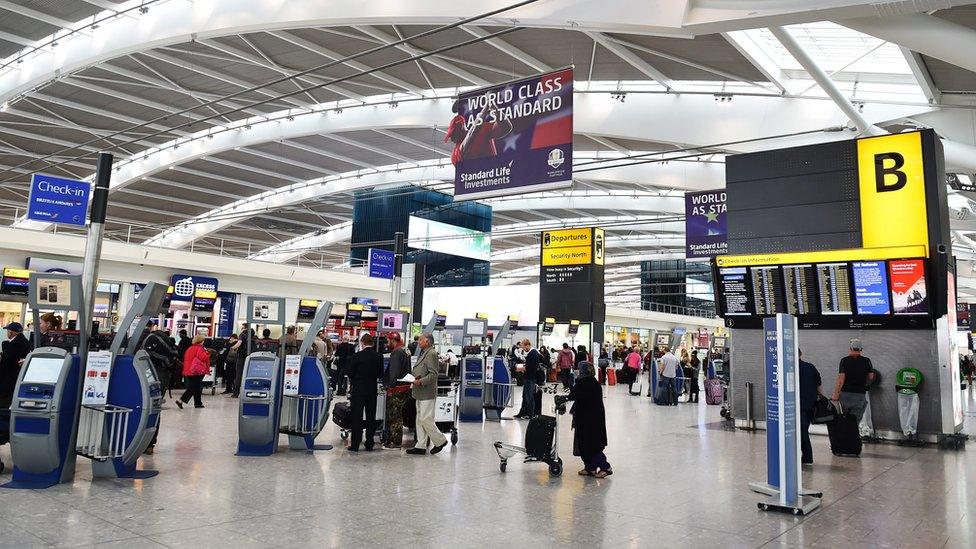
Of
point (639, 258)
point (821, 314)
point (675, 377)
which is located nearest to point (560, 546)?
point (821, 314)

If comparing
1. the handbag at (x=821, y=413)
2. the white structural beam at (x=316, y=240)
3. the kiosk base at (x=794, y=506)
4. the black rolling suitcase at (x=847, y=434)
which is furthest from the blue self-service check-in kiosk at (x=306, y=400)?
the white structural beam at (x=316, y=240)

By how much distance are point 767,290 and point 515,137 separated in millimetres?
4841

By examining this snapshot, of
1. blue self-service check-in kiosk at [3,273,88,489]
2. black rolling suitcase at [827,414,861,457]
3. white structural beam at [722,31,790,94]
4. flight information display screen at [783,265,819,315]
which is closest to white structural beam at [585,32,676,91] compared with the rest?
white structural beam at [722,31,790,94]

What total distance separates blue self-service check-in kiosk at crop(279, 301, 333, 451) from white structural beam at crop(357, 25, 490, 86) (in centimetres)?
841

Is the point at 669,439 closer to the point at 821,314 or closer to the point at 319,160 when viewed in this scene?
the point at 821,314

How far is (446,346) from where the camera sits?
2691 centimetres

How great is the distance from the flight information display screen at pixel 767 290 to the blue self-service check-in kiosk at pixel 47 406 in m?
9.25

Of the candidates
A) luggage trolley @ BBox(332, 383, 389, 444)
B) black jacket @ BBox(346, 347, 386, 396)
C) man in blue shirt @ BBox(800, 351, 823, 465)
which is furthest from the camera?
luggage trolley @ BBox(332, 383, 389, 444)

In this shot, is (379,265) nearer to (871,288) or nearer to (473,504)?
(871,288)

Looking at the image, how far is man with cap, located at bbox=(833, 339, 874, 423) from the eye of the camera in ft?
31.1

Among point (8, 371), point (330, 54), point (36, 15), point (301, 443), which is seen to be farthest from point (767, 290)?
point (36, 15)

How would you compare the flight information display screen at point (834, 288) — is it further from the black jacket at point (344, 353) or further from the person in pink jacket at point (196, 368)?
the person in pink jacket at point (196, 368)

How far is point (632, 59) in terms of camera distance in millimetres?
14219

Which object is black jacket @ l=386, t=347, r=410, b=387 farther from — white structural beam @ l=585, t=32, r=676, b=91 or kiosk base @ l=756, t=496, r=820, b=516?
white structural beam @ l=585, t=32, r=676, b=91
